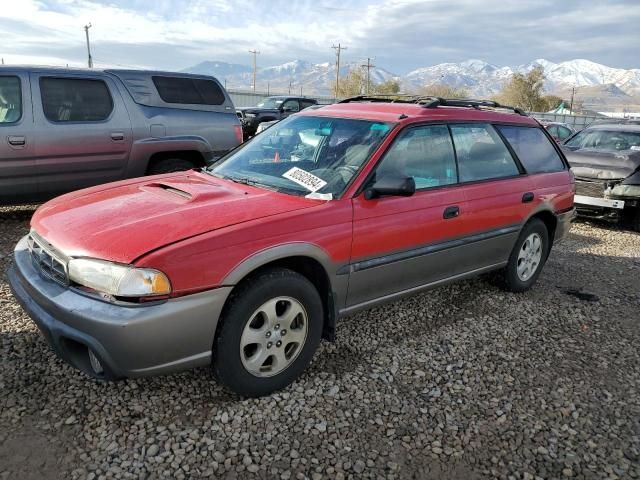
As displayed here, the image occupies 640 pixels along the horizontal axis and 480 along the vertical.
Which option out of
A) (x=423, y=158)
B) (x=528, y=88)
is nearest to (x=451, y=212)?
(x=423, y=158)

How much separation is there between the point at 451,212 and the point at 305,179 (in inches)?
46.6

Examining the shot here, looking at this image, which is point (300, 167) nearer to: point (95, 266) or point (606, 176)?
point (95, 266)

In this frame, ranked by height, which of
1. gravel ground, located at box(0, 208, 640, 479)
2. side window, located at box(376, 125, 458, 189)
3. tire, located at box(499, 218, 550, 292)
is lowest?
gravel ground, located at box(0, 208, 640, 479)

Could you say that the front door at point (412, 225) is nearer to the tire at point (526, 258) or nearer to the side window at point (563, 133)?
the tire at point (526, 258)

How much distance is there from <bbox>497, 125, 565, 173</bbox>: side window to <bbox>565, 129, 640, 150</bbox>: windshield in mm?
4952

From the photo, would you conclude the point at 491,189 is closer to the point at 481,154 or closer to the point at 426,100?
the point at 481,154

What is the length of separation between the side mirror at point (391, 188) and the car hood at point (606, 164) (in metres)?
6.34

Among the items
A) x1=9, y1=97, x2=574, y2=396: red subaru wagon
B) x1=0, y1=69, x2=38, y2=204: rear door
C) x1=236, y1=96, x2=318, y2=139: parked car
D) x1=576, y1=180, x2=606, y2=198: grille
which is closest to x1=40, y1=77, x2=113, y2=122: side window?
x1=0, y1=69, x2=38, y2=204: rear door

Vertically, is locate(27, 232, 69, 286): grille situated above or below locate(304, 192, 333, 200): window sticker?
below

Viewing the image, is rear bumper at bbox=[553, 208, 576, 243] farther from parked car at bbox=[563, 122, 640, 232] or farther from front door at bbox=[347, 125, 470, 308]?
parked car at bbox=[563, 122, 640, 232]

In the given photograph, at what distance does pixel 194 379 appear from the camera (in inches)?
122

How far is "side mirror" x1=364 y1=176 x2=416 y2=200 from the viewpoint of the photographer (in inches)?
124

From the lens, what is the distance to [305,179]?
3.32m

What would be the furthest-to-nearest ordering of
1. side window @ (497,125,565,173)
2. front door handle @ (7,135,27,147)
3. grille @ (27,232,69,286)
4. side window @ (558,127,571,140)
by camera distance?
side window @ (558,127,571,140) → front door handle @ (7,135,27,147) → side window @ (497,125,565,173) → grille @ (27,232,69,286)
